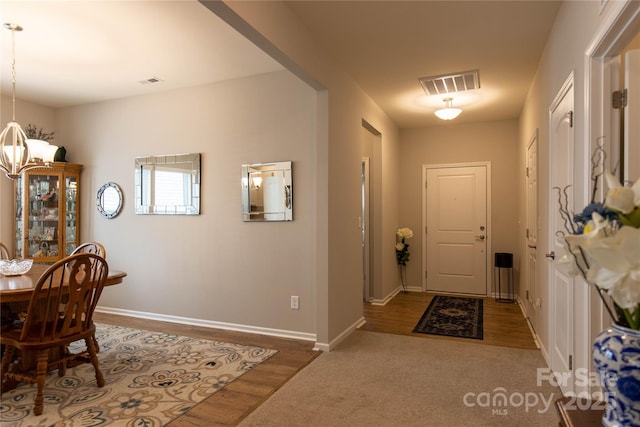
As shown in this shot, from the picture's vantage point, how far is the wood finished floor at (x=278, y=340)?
2.32 metres

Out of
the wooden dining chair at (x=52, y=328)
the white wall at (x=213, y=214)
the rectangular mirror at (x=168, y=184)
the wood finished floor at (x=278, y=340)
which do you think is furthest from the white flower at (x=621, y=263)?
the rectangular mirror at (x=168, y=184)

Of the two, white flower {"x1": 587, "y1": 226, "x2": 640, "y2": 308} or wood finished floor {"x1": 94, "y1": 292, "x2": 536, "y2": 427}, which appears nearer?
white flower {"x1": 587, "y1": 226, "x2": 640, "y2": 308}

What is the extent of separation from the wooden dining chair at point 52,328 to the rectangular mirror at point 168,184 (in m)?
1.61

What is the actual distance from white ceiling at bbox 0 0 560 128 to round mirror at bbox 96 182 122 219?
117 cm

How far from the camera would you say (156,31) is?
2.99 m

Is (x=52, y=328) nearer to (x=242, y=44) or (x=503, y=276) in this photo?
(x=242, y=44)

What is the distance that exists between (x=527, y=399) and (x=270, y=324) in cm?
238

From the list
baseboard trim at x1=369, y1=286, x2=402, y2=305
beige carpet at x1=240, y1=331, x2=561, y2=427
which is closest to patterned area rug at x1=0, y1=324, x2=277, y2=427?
beige carpet at x1=240, y1=331, x2=561, y2=427

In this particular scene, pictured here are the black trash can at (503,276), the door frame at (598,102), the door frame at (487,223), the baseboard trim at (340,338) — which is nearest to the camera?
the door frame at (598,102)

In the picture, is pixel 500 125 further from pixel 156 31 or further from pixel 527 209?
pixel 156 31

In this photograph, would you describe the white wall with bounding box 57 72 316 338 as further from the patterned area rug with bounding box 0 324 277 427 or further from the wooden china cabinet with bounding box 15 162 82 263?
the patterned area rug with bounding box 0 324 277 427

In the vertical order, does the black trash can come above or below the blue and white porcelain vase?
below

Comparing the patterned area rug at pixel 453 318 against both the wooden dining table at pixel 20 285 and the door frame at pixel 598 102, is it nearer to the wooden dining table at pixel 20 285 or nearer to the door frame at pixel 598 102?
the door frame at pixel 598 102

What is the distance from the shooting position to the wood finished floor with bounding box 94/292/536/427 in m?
2.32
